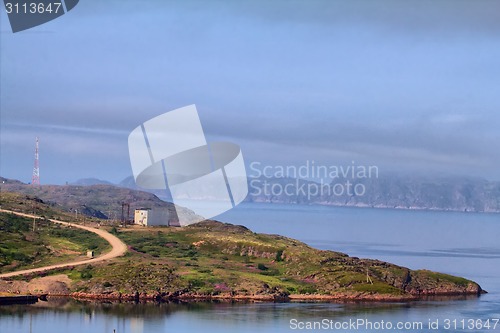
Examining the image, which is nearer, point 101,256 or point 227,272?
point 227,272

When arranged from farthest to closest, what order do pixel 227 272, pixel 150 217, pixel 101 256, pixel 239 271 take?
1. pixel 150 217
2. pixel 101 256
3. pixel 239 271
4. pixel 227 272

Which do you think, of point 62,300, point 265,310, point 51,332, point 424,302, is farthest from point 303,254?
point 51,332

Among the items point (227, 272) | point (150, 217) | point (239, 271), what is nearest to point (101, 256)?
point (227, 272)

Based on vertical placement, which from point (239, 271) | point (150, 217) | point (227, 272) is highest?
point (150, 217)

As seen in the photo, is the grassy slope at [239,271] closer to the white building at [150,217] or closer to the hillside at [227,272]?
the hillside at [227,272]

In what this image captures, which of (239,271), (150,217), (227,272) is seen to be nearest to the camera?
(227,272)

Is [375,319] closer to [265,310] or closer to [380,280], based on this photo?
[265,310]

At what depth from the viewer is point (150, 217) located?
552 feet

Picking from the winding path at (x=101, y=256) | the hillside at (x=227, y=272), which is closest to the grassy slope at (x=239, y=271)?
the hillside at (x=227, y=272)

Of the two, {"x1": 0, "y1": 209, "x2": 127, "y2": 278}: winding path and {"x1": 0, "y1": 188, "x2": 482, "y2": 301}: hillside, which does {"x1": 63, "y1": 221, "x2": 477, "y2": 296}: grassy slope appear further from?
{"x1": 0, "y1": 209, "x2": 127, "y2": 278}: winding path

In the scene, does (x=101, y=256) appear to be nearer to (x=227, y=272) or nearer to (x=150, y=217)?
(x=227, y=272)

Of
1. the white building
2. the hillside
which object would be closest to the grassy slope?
the hillside

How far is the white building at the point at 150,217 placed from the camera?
168 metres

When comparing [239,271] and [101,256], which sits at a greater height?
[101,256]
